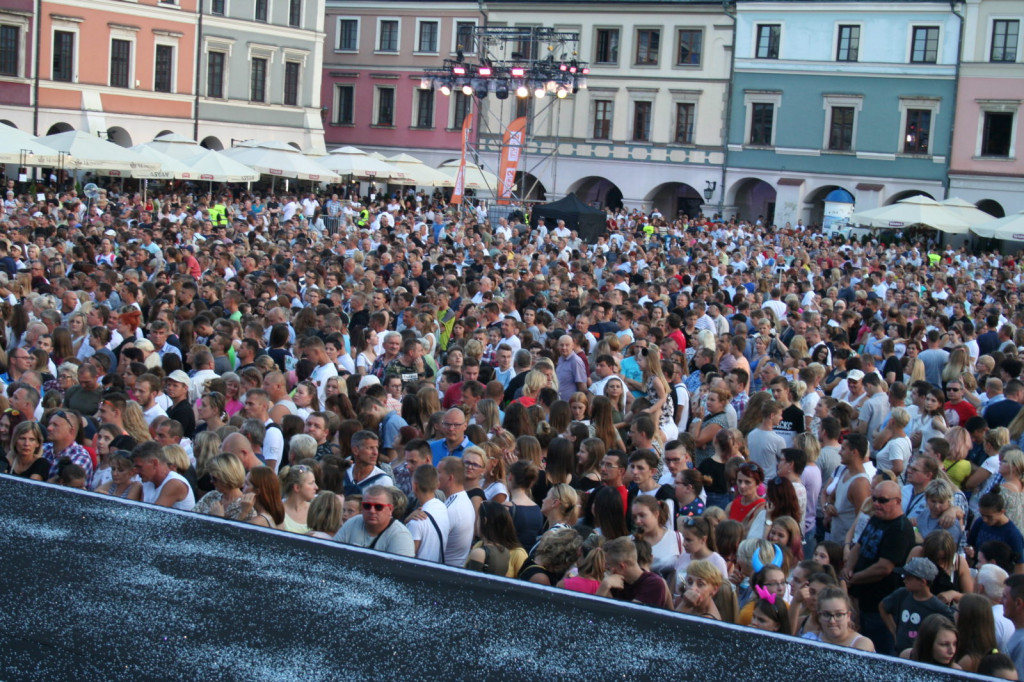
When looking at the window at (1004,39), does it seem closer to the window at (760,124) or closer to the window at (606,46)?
the window at (760,124)

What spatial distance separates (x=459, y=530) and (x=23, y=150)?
19.8 m

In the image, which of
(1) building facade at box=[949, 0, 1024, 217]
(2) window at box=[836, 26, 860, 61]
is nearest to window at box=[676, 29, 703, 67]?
(2) window at box=[836, 26, 860, 61]

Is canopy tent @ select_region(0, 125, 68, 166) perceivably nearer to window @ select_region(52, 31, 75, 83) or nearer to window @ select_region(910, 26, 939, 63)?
window @ select_region(52, 31, 75, 83)

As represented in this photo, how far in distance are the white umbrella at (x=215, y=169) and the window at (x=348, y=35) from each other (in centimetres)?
2258

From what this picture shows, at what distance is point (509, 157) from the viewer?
91.4 ft

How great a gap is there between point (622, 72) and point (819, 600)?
136 feet

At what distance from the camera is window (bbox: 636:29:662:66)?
1743 inches

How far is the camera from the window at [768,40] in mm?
42469

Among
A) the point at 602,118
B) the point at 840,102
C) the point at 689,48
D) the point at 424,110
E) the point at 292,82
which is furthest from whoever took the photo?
the point at 424,110

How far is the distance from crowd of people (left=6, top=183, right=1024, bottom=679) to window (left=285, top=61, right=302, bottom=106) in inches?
1239

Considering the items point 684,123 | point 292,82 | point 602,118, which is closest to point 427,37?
point 292,82

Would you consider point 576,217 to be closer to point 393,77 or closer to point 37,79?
point 37,79

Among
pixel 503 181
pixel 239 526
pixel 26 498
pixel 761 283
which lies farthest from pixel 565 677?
pixel 503 181

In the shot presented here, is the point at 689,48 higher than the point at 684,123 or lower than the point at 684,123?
higher
